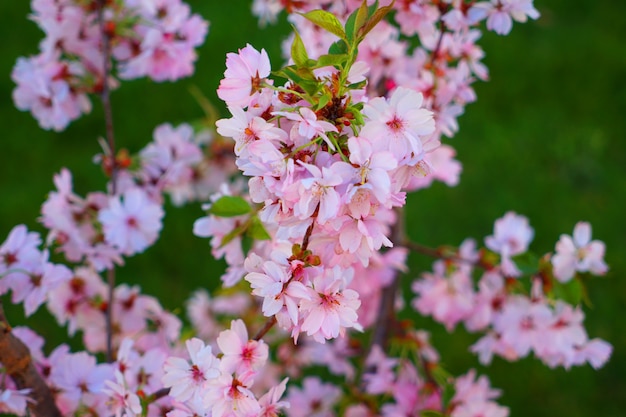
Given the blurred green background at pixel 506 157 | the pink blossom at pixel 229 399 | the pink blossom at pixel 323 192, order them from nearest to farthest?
the pink blossom at pixel 323 192 → the pink blossom at pixel 229 399 → the blurred green background at pixel 506 157

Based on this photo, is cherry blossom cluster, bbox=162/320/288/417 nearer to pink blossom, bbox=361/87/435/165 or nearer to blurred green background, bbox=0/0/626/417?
pink blossom, bbox=361/87/435/165

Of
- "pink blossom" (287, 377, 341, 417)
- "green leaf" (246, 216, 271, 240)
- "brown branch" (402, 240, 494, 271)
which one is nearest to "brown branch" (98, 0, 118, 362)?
"green leaf" (246, 216, 271, 240)

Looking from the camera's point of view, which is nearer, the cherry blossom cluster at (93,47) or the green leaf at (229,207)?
the green leaf at (229,207)

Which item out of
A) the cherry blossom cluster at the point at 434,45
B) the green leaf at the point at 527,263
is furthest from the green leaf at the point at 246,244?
the green leaf at the point at 527,263

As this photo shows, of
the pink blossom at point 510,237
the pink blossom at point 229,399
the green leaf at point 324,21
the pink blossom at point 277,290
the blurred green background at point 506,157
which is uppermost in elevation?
the blurred green background at point 506,157

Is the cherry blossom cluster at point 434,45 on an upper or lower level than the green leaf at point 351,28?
upper

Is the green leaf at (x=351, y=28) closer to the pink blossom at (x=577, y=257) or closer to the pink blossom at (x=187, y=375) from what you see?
the pink blossom at (x=187, y=375)

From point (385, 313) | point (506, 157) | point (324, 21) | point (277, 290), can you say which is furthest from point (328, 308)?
point (506, 157)

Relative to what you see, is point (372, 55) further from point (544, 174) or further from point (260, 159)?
point (544, 174)
